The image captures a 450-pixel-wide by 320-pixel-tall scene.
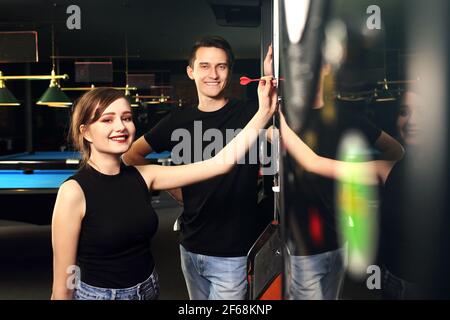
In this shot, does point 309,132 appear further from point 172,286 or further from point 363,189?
point 172,286

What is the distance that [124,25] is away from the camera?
6.75 m

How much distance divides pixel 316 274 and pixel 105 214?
63 centimetres

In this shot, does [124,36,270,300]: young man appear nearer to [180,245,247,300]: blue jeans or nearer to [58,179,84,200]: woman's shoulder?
[180,245,247,300]: blue jeans

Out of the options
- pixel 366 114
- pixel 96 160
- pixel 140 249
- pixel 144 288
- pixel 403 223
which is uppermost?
pixel 366 114

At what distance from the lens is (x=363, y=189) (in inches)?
52.4

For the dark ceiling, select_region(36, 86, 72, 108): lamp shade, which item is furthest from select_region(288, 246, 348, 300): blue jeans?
select_region(36, 86, 72, 108): lamp shade

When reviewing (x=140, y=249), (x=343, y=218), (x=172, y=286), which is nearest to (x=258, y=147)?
(x=140, y=249)

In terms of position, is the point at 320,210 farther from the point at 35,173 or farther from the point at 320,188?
the point at 35,173

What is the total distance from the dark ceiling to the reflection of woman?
3265 mm

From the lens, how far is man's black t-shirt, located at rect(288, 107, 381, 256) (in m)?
1.26

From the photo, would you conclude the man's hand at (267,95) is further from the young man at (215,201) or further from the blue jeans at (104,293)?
the blue jeans at (104,293)
